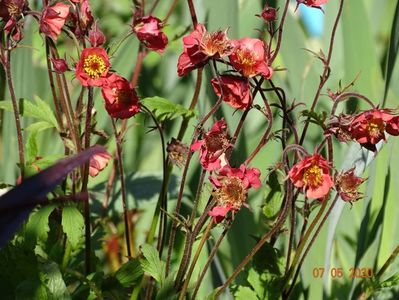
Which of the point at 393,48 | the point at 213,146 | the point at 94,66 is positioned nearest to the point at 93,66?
the point at 94,66

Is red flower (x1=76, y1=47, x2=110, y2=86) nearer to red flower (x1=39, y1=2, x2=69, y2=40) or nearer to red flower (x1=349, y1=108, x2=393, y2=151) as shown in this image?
red flower (x1=39, y1=2, x2=69, y2=40)

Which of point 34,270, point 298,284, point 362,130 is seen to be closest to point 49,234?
point 34,270

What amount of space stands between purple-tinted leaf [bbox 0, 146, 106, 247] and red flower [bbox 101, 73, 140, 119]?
0.35 m

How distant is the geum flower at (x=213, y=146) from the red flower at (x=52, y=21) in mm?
275

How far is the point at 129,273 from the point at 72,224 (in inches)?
5.6

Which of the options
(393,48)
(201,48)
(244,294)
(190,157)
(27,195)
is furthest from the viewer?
(393,48)

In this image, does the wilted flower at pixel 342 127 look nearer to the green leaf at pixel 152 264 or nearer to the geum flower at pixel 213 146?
the geum flower at pixel 213 146

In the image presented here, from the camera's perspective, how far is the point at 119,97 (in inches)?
46.4

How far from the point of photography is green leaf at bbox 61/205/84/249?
1.21m

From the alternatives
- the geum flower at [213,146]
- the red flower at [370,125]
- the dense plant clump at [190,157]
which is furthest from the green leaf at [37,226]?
the red flower at [370,125]

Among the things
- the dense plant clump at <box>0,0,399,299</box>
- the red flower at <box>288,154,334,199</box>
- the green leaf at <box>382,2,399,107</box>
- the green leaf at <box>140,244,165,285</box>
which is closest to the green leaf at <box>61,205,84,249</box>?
the dense plant clump at <box>0,0,399,299</box>

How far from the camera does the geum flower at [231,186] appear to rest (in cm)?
113

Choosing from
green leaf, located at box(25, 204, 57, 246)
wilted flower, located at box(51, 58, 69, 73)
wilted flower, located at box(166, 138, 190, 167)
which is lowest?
green leaf, located at box(25, 204, 57, 246)

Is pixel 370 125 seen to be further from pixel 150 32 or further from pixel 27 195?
pixel 27 195
